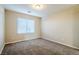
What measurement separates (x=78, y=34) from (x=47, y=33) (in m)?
0.90

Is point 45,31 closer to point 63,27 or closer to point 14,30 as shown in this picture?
point 63,27

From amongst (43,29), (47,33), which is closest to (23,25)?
(43,29)

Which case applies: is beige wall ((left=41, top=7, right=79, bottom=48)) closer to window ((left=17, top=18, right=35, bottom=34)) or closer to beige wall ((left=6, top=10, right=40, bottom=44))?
beige wall ((left=6, top=10, right=40, bottom=44))

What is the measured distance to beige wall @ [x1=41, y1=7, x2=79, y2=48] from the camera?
197 cm

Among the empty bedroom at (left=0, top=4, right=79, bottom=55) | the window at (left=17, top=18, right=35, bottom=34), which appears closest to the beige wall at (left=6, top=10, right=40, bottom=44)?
the empty bedroom at (left=0, top=4, right=79, bottom=55)

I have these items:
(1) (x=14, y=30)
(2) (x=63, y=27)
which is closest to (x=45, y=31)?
(2) (x=63, y=27)

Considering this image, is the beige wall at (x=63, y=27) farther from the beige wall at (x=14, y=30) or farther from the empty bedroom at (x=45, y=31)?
the beige wall at (x=14, y=30)

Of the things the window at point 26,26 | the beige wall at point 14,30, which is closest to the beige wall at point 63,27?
the beige wall at point 14,30

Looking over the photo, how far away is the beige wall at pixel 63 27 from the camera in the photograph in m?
1.97

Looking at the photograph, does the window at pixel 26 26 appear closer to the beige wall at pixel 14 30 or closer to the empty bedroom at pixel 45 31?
the empty bedroom at pixel 45 31

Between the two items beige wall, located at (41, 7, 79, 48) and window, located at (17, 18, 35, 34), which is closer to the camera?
window, located at (17, 18, 35, 34)

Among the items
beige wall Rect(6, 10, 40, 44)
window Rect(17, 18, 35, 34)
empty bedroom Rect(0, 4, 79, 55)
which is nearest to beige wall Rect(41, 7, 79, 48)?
empty bedroom Rect(0, 4, 79, 55)

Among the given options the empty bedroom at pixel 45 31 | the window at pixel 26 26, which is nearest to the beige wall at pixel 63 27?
the empty bedroom at pixel 45 31

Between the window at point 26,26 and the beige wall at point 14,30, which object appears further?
the beige wall at point 14,30
